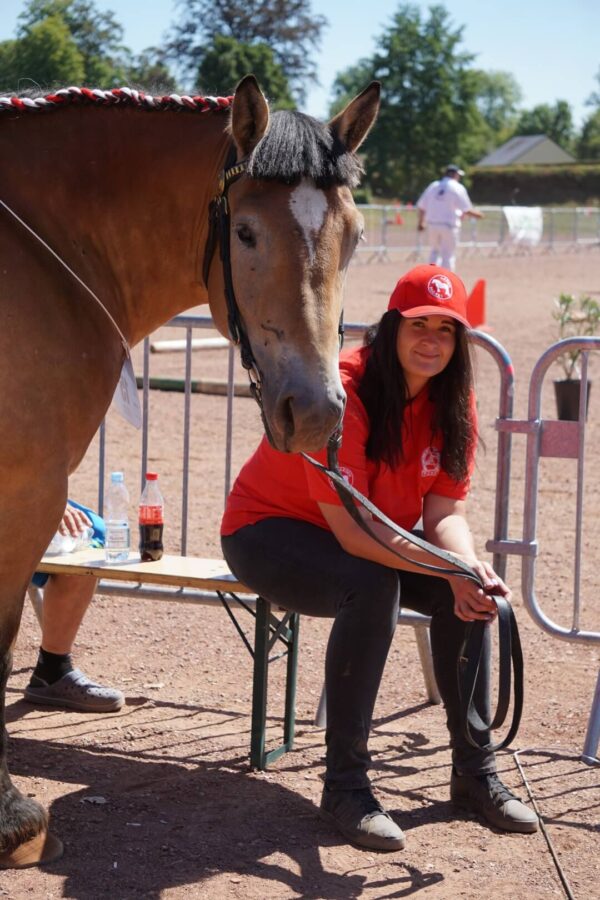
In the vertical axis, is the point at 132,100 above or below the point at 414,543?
above

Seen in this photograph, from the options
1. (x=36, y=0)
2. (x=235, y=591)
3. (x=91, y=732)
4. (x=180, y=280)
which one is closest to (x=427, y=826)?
(x=235, y=591)

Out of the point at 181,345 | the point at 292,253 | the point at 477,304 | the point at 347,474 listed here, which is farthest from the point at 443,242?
the point at 292,253

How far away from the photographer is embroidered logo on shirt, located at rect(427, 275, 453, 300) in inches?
129

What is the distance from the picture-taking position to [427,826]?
3236 mm

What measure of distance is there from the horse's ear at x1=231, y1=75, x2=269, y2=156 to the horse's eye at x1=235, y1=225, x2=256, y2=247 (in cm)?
19

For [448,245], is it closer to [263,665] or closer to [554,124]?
[263,665]

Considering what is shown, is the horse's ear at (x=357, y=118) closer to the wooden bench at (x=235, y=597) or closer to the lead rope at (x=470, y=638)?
the lead rope at (x=470, y=638)

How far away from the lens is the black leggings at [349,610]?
3.10m

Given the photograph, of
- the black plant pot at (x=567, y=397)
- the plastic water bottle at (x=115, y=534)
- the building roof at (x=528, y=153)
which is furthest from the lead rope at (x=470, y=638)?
the building roof at (x=528, y=153)

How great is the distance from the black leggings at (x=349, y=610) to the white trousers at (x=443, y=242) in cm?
1497

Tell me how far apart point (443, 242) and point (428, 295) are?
1530cm

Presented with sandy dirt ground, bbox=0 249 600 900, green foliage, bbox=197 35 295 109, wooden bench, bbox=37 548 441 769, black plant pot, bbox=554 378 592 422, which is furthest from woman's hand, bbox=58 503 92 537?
green foliage, bbox=197 35 295 109

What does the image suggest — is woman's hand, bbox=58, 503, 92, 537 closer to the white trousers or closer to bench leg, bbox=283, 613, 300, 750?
bench leg, bbox=283, 613, 300, 750

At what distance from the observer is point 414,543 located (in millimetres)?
3086
